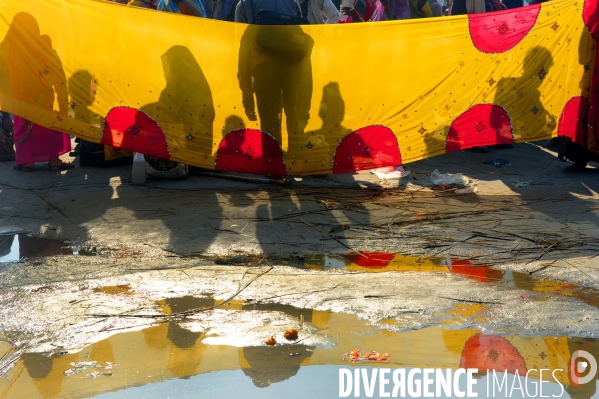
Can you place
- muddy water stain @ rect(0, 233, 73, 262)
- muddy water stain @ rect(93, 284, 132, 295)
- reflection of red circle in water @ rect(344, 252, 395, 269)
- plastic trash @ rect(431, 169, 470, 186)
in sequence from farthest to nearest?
1. plastic trash @ rect(431, 169, 470, 186)
2. muddy water stain @ rect(0, 233, 73, 262)
3. reflection of red circle in water @ rect(344, 252, 395, 269)
4. muddy water stain @ rect(93, 284, 132, 295)

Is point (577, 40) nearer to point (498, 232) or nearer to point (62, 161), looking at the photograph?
point (498, 232)

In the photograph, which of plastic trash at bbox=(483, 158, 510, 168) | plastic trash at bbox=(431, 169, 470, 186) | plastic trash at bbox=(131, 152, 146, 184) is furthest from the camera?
plastic trash at bbox=(483, 158, 510, 168)

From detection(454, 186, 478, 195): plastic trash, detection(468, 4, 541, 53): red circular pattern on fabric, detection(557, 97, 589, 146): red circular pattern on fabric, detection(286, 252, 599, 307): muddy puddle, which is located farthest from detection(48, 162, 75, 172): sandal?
detection(557, 97, 589, 146): red circular pattern on fabric

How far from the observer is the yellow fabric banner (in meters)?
6.61

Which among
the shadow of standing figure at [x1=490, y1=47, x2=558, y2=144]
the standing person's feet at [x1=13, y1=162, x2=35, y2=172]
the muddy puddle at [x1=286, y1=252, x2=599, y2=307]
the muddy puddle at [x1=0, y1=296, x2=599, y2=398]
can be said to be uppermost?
the shadow of standing figure at [x1=490, y1=47, x2=558, y2=144]

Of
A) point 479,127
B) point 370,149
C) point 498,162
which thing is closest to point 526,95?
point 479,127

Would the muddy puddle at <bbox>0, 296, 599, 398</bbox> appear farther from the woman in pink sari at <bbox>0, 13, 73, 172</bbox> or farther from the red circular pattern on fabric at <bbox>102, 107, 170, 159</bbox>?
the woman in pink sari at <bbox>0, 13, 73, 172</bbox>

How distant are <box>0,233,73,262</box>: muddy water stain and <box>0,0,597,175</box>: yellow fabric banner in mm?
1513

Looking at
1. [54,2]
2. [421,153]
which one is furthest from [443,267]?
[54,2]

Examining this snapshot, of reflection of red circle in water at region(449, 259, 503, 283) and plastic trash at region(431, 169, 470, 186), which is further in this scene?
plastic trash at region(431, 169, 470, 186)

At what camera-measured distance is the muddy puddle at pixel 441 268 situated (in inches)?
169

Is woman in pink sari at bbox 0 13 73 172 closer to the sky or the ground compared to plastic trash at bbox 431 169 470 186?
closer to the sky

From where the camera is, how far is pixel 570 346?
3482 millimetres

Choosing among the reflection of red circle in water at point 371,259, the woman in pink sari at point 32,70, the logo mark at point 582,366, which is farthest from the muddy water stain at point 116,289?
the woman in pink sari at point 32,70
